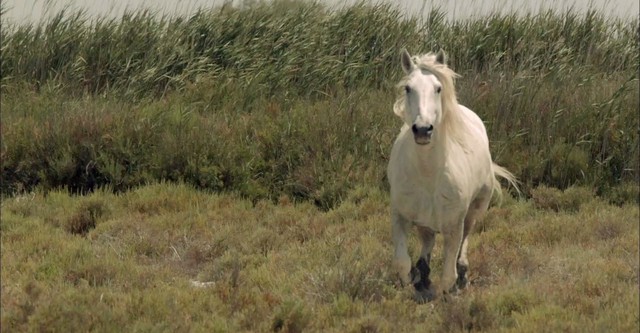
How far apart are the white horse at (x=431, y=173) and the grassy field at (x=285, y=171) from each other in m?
0.35

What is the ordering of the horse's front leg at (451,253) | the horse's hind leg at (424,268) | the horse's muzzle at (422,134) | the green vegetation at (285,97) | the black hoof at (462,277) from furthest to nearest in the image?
the green vegetation at (285,97) → the black hoof at (462,277) → the horse's hind leg at (424,268) → the horse's front leg at (451,253) → the horse's muzzle at (422,134)

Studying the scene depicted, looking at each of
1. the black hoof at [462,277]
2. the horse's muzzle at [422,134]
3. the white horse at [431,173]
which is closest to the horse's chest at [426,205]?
the white horse at [431,173]

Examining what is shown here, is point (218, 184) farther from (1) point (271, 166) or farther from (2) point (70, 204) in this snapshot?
(2) point (70, 204)

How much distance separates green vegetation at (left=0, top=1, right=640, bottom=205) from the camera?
12.4 meters

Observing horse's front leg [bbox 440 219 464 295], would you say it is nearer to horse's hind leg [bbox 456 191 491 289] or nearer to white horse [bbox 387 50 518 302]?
white horse [bbox 387 50 518 302]

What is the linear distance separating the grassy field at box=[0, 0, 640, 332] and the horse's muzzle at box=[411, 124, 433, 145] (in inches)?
52.1

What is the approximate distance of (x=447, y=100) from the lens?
8000 millimetres

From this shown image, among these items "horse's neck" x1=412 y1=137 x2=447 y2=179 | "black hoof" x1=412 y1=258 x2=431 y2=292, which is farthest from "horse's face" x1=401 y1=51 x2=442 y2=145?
"black hoof" x1=412 y1=258 x2=431 y2=292

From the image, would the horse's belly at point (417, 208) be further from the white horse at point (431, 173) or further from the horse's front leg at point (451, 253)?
the horse's front leg at point (451, 253)

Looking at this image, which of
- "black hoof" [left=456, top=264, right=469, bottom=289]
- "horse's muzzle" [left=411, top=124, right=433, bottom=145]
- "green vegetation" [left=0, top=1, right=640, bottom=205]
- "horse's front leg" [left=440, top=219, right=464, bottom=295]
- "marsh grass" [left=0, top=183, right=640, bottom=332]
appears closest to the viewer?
"horse's muzzle" [left=411, top=124, right=433, bottom=145]

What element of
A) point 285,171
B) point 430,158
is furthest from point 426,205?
point 285,171

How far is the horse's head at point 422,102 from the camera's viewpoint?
24.1 feet

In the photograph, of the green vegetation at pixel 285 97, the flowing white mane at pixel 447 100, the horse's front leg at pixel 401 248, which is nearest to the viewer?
the flowing white mane at pixel 447 100

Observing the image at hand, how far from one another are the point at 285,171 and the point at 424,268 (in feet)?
14.3
